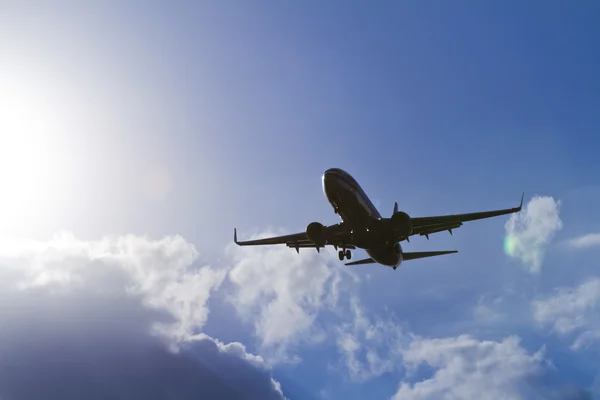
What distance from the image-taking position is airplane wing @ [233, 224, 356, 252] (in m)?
63.1

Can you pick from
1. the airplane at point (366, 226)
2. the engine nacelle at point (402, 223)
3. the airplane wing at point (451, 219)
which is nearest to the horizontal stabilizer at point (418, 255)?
the airplane at point (366, 226)

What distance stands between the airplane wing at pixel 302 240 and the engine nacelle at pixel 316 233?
82 cm

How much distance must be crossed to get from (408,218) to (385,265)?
31.6 ft

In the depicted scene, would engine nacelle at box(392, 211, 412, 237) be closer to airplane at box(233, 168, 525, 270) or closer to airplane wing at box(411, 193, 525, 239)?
airplane at box(233, 168, 525, 270)

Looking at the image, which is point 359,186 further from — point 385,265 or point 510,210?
point 510,210

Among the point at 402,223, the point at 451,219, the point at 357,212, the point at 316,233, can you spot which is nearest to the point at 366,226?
the point at 357,212

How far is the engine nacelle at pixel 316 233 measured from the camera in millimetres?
62188

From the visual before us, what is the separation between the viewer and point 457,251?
63594mm

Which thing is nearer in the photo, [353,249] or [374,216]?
[374,216]

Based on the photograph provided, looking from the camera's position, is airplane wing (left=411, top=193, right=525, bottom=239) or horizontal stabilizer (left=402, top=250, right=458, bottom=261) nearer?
airplane wing (left=411, top=193, right=525, bottom=239)

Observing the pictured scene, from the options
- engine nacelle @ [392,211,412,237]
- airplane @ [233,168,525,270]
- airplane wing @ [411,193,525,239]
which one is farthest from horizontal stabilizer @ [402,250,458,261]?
engine nacelle @ [392,211,412,237]

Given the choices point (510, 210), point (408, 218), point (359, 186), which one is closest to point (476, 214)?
point (510, 210)

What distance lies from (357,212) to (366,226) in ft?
6.60

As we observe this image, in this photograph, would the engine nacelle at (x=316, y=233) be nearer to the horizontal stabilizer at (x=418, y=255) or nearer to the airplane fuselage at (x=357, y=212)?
the airplane fuselage at (x=357, y=212)
